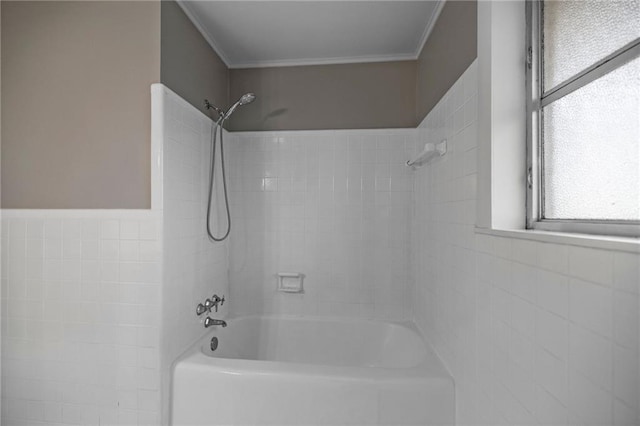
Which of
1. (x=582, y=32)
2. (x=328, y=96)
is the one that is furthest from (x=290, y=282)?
(x=582, y=32)

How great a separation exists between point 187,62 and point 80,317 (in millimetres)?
1428

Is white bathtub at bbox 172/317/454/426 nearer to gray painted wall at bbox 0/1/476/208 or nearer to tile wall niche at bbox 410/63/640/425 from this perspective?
tile wall niche at bbox 410/63/640/425

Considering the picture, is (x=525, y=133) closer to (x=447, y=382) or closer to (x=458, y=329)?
(x=458, y=329)

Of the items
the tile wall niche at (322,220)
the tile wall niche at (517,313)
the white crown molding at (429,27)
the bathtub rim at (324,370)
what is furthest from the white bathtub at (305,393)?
the white crown molding at (429,27)

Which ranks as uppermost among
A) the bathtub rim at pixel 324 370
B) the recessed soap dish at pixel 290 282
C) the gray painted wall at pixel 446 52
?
the gray painted wall at pixel 446 52

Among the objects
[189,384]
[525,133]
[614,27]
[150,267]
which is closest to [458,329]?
[525,133]

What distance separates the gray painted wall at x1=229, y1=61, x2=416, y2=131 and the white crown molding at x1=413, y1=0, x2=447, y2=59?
0.12 metres

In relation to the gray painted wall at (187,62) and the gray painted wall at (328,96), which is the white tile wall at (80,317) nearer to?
the gray painted wall at (187,62)

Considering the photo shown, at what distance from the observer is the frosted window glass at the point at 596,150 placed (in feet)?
2.29

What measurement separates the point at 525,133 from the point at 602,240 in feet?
1.91

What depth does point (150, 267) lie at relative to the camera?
59.5 inches

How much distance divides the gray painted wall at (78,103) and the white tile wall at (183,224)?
91 millimetres

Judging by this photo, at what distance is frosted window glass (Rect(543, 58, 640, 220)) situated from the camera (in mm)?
699

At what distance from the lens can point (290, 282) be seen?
2.35 meters
